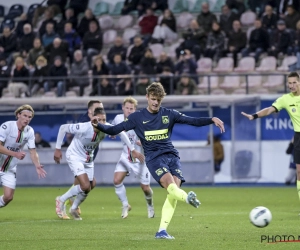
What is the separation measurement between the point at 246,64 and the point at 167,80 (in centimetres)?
263

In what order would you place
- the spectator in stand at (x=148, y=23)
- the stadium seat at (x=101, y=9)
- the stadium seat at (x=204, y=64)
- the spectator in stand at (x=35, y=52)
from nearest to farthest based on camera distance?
the stadium seat at (x=204, y=64)
the spectator in stand at (x=35, y=52)
the spectator in stand at (x=148, y=23)
the stadium seat at (x=101, y=9)

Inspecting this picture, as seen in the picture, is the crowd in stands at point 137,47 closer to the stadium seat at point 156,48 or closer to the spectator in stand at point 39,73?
the spectator in stand at point 39,73

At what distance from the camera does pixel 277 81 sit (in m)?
25.4

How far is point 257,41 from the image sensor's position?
84.8 ft

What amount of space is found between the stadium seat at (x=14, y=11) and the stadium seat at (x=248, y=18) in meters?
8.87

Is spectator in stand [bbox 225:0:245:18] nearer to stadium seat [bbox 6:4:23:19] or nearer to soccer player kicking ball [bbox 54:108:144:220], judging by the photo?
stadium seat [bbox 6:4:23:19]

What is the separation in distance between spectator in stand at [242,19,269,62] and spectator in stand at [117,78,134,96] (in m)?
3.76

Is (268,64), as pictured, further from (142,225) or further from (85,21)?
(142,225)

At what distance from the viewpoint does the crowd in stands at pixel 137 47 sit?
25.7 meters

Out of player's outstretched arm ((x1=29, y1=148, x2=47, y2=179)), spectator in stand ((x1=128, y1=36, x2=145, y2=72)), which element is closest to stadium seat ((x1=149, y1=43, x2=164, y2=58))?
spectator in stand ((x1=128, y1=36, x2=145, y2=72))

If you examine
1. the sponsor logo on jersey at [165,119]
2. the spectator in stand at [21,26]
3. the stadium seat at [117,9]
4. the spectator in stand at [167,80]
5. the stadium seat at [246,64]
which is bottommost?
the spectator in stand at [167,80]

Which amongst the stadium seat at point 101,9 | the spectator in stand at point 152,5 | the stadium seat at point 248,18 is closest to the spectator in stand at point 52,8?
the stadium seat at point 101,9

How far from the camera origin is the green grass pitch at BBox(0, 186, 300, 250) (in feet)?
→ 33.9

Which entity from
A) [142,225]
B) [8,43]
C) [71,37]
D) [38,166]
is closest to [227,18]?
[71,37]
